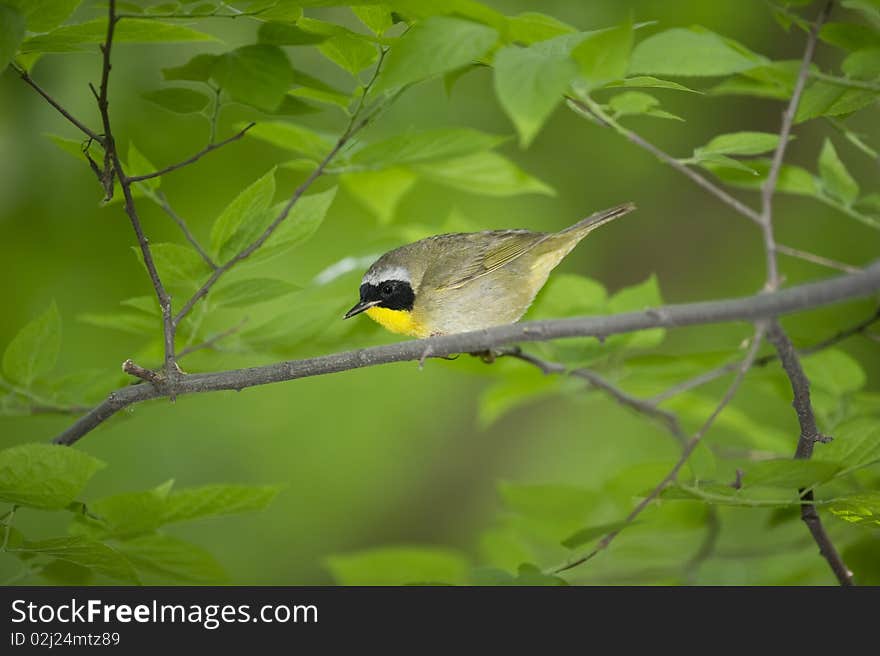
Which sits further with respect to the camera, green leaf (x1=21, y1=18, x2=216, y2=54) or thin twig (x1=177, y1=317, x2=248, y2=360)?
thin twig (x1=177, y1=317, x2=248, y2=360)

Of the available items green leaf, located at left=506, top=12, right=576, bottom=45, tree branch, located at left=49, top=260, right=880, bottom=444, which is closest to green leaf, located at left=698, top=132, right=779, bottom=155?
green leaf, located at left=506, top=12, right=576, bottom=45

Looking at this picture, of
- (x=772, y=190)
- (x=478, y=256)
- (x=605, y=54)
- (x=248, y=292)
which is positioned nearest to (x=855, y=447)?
(x=772, y=190)

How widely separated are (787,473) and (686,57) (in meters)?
0.89

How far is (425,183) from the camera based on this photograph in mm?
5215

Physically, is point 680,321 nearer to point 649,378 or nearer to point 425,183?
point 649,378

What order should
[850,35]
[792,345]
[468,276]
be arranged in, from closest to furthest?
[792,345], [850,35], [468,276]

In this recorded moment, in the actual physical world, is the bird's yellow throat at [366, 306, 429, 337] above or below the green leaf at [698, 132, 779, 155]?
above

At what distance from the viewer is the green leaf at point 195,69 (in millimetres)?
1933

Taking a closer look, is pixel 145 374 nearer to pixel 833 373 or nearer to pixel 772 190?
pixel 772 190

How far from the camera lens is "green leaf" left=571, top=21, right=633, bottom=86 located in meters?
1.69

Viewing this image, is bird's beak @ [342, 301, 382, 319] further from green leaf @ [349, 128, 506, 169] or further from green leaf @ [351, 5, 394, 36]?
green leaf @ [351, 5, 394, 36]

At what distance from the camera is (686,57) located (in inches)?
68.9

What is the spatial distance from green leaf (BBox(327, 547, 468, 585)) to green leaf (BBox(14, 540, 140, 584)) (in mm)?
1351
